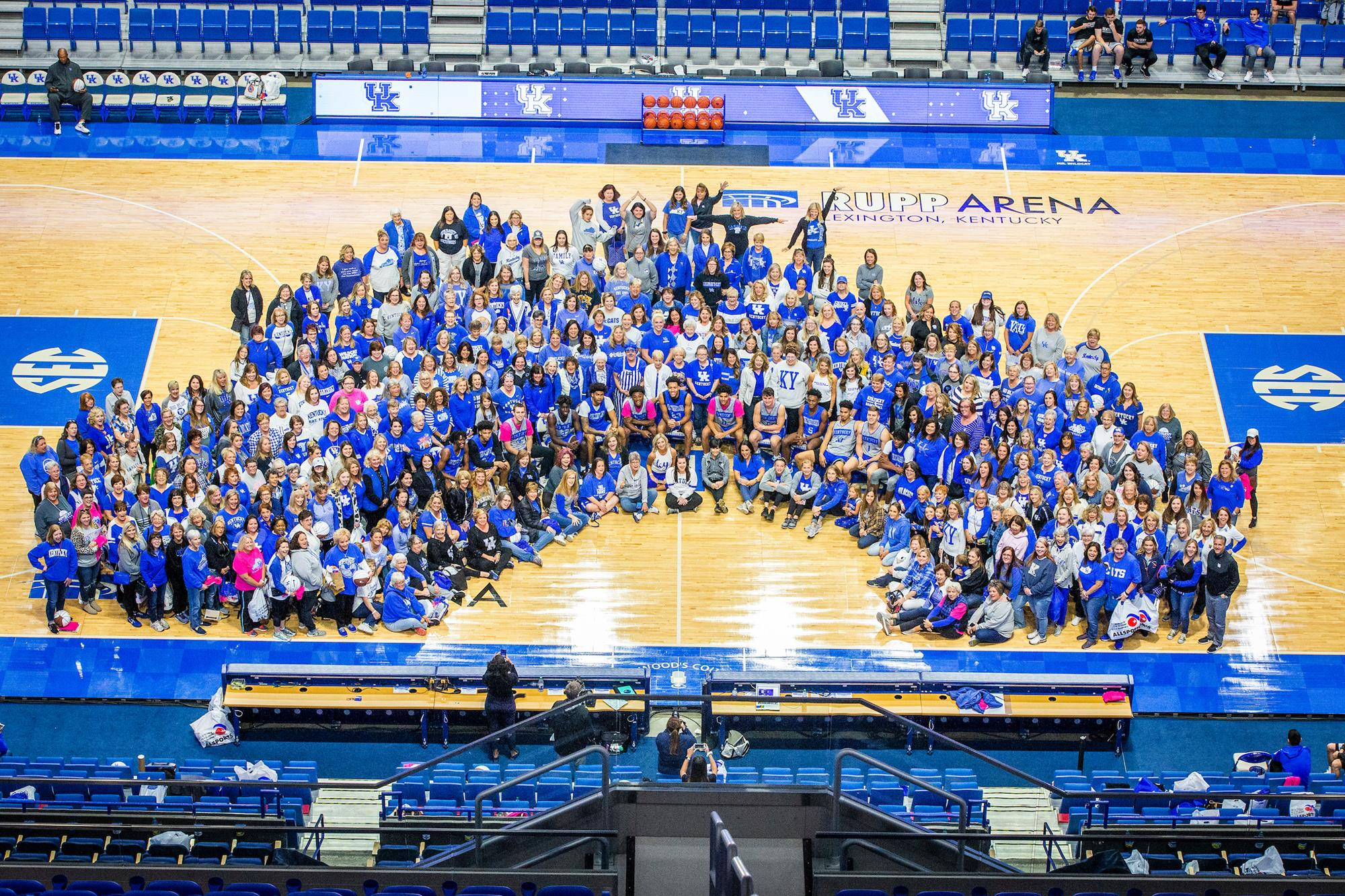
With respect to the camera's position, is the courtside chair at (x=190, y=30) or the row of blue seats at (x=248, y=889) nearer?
the row of blue seats at (x=248, y=889)

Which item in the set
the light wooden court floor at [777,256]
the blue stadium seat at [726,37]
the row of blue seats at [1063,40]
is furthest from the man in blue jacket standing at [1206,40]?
the blue stadium seat at [726,37]

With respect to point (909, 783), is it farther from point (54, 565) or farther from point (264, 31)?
point (264, 31)

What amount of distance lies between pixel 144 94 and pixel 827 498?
16.4 meters

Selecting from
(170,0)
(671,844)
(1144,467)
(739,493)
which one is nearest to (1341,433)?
(1144,467)

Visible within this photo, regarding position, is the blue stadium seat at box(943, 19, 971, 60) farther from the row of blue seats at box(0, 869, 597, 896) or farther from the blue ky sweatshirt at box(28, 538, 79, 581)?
the row of blue seats at box(0, 869, 597, 896)

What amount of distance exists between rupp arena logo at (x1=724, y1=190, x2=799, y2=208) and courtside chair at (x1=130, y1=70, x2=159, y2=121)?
10809mm

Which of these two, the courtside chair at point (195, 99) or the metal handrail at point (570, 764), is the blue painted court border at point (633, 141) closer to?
the courtside chair at point (195, 99)

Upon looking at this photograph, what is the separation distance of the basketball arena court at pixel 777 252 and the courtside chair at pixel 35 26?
408cm

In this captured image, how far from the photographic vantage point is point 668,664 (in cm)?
2241

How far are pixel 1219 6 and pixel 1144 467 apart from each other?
16610 mm

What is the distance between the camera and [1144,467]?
2344 centimetres

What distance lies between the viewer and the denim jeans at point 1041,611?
886 inches

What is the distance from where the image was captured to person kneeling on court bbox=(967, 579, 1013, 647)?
22.3 meters

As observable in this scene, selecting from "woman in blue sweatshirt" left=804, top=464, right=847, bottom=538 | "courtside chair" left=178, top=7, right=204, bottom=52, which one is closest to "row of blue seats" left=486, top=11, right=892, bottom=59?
"courtside chair" left=178, top=7, right=204, bottom=52
